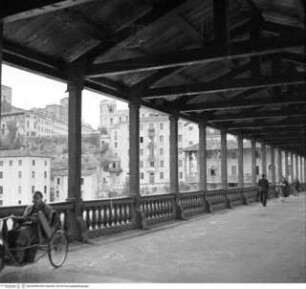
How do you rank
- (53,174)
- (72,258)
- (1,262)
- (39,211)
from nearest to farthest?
(1,262) → (39,211) → (72,258) → (53,174)

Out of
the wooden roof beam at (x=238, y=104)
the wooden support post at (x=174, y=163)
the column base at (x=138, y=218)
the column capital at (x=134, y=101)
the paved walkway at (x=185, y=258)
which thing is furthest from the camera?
the wooden support post at (x=174, y=163)

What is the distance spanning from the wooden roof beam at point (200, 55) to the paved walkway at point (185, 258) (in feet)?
12.1

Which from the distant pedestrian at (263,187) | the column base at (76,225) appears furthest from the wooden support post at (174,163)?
the distant pedestrian at (263,187)

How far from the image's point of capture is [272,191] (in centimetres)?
3319

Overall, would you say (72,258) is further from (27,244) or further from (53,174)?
(53,174)

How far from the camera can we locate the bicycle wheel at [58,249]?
749 centimetres

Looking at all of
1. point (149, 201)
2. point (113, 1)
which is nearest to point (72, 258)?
point (113, 1)

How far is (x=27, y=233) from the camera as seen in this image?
6875 millimetres

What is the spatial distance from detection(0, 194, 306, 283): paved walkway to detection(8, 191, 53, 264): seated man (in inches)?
12.9

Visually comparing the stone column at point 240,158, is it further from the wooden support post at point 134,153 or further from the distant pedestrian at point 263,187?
the wooden support post at point 134,153

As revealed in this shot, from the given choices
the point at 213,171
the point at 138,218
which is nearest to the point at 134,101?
the point at 138,218

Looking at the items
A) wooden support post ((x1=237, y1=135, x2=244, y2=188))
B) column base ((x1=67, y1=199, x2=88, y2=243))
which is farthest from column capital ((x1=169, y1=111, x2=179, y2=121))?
wooden support post ((x1=237, y1=135, x2=244, y2=188))

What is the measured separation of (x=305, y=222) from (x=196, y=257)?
746 centimetres

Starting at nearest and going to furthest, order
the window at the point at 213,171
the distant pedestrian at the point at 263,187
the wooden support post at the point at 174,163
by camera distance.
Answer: the wooden support post at the point at 174,163 < the distant pedestrian at the point at 263,187 < the window at the point at 213,171
